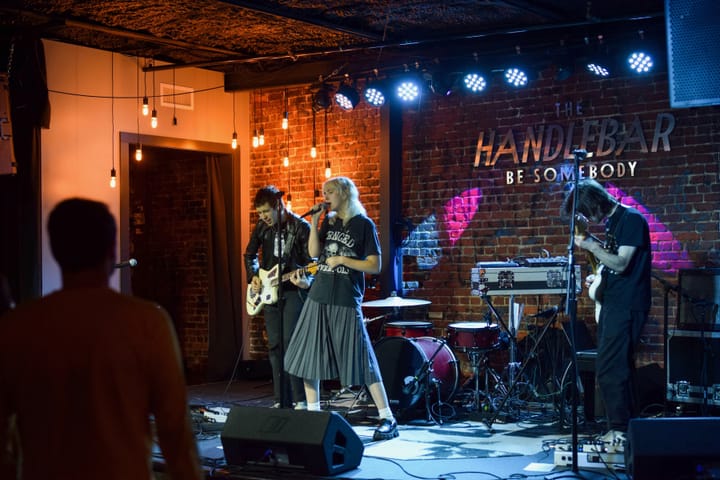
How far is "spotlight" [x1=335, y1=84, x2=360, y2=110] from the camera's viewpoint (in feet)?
31.7

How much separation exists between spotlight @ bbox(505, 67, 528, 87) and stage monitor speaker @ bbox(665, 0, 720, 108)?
2.49 meters

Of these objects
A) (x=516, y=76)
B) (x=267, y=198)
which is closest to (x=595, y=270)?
(x=267, y=198)

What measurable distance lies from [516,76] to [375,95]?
1.54 m

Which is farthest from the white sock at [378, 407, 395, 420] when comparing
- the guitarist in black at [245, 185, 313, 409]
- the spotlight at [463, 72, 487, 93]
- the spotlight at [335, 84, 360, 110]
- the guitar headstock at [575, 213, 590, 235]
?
the spotlight at [335, 84, 360, 110]

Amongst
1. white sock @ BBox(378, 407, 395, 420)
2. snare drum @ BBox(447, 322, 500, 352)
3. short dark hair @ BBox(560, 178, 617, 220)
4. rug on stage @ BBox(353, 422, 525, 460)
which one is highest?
short dark hair @ BBox(560, 178, 617, 220)

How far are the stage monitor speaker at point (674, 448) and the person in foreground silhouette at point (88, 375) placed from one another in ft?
10.1

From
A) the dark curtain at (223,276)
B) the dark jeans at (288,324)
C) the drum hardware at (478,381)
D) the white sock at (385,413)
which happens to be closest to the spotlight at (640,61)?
the drum hardware at (478,381)

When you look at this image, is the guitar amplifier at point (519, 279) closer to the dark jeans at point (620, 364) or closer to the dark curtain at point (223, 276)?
the dark jeans at point (620, 364)

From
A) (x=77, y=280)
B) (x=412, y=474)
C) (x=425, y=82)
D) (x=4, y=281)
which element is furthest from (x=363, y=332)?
(x=77, y=280)

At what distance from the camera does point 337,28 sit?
873 cm

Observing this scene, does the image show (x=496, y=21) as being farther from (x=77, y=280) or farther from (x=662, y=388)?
(x=77, y=280)

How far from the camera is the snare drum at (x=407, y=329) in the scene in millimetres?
8414

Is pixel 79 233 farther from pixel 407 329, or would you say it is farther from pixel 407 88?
pixel 407 88

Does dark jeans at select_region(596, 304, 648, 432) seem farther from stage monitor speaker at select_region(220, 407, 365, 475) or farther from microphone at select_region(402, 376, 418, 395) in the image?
microphone at select_region(402, 376, 418, 395)
